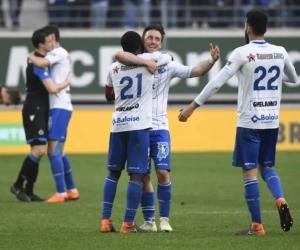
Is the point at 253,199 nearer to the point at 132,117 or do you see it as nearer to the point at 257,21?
the point at 132,117

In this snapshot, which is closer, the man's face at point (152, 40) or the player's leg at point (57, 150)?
the man's face at point (152, 40)

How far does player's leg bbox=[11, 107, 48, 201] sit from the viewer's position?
13266 mm

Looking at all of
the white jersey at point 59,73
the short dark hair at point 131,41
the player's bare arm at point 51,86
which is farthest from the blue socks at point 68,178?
the short dark hair at point 131,41

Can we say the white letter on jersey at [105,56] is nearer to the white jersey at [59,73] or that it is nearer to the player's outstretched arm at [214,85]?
the white jersey at [59,73]

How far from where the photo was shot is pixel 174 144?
22031mm

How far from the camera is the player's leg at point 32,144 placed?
1327 cm

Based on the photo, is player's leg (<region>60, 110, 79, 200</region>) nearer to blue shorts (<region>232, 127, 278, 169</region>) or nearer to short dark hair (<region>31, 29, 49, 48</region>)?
short dark hair (<region>31, 29, 49, 48</region>)

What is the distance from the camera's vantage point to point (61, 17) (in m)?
25.8

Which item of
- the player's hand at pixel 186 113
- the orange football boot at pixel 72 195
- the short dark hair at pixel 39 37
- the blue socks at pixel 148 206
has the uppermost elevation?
the short dark hair at pixel 39 37

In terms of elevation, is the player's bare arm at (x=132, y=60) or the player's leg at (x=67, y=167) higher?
the player's bare arm at (x=132, y=60)

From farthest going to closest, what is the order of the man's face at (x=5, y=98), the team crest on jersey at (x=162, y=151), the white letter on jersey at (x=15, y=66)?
the white letter on jersey at (x=15, y=66) < the man's face at (x=5, y=98) < the team crest on jersey at (x=162, y=151)

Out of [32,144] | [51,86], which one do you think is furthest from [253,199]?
[32,144]

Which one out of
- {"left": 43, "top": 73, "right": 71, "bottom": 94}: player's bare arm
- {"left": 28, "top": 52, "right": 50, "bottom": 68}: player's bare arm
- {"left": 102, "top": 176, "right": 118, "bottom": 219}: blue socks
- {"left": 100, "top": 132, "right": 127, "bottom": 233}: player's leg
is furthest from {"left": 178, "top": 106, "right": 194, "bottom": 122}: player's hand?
{"left": 28, "top": 52, "right": 50, "bottom": 68}: player's bare arm

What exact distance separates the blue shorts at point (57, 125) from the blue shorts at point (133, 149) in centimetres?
415
